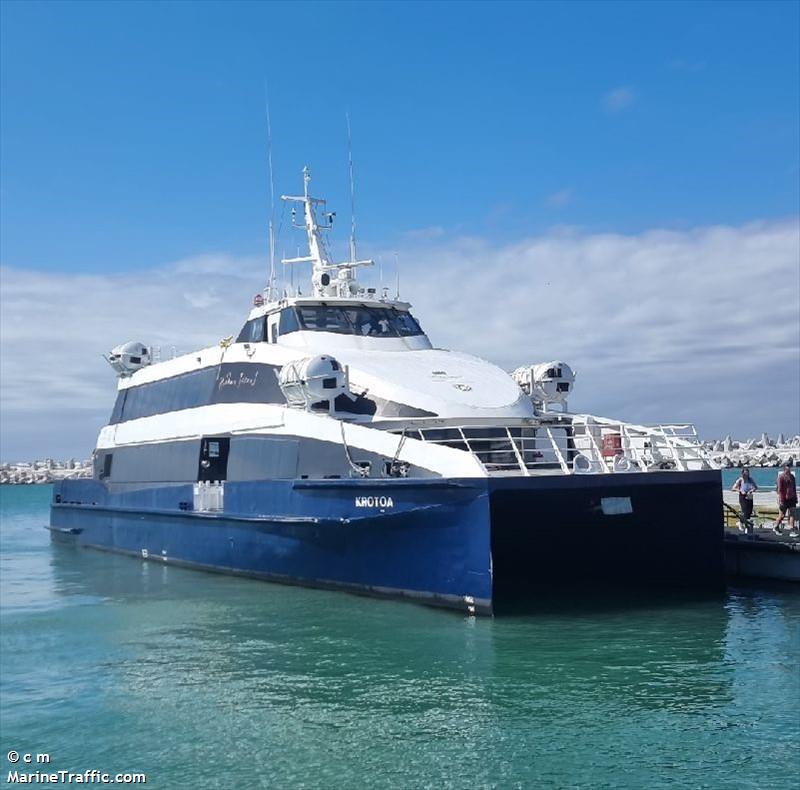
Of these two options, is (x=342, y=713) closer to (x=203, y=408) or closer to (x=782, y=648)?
(x=782, y=648)

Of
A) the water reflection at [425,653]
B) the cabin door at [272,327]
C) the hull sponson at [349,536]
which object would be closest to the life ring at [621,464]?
the water reflection at [425,653]

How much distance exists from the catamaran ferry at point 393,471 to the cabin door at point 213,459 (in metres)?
Result: 0.03

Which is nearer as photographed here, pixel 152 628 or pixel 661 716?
pixel 661 716

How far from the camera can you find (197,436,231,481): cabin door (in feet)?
63.4

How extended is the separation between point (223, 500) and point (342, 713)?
9681 mm

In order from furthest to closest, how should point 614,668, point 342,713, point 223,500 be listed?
point 223,500, point 614,668, point 342,713

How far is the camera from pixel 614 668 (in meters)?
10.3

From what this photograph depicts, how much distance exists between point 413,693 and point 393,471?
15.5 ft

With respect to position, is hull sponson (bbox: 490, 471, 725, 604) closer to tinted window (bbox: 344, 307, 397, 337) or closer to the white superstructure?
the white superstructure

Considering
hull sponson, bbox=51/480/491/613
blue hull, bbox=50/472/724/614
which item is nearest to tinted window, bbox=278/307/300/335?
hull sponson, bbox=51/480/491/613

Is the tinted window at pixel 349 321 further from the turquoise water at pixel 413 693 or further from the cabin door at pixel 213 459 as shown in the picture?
the turquoise water at pixel 413 693

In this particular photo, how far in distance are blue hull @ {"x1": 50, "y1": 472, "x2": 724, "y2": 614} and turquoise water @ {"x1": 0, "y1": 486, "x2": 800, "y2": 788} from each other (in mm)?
435

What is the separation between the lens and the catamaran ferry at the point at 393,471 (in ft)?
42.5

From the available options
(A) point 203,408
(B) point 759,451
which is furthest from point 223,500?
(B) point 759,451
